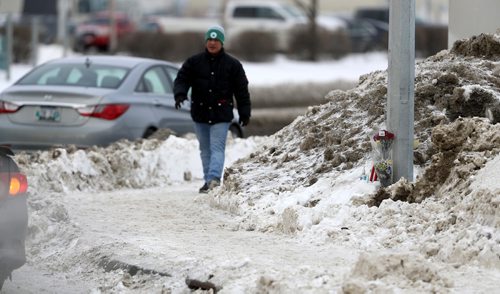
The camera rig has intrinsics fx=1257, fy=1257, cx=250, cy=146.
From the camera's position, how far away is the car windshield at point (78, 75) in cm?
1470

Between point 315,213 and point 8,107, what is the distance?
573cm

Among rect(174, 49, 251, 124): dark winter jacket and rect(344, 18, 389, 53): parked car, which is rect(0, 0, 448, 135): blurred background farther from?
rect(174, 49, 251, 124): dark winter jacket

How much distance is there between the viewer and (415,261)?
740 cm

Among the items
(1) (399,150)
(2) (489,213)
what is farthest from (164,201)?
(2) (489,213)

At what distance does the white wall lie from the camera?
501 inches

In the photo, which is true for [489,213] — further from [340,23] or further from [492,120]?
[340,23]

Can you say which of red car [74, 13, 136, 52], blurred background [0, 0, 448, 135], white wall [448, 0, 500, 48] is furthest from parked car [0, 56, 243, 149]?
red car [74, 13, 136, 52]

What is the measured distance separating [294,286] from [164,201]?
4.84 meters

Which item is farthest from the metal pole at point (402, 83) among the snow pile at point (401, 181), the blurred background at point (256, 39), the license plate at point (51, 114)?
the blurred background at point (256, 39)

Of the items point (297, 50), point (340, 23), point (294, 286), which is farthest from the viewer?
point (340, 23)

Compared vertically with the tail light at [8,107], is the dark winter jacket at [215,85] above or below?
above

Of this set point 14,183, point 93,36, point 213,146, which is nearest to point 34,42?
point 93,36

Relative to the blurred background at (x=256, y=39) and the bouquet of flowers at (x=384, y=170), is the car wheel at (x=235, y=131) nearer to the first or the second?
the blurred background at (x=256, y=39)

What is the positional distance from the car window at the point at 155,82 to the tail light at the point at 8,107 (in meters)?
1.55
